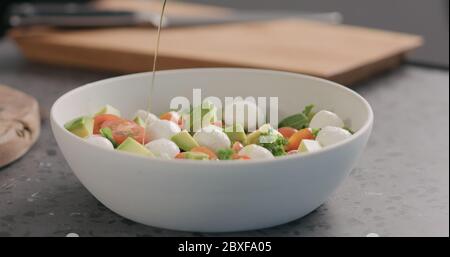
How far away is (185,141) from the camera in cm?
103

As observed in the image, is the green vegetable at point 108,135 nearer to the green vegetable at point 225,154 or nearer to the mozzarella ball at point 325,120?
the green vegetable at point 225,154

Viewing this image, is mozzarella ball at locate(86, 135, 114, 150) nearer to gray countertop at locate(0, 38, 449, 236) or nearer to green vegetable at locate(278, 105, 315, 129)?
gray countertop at locate(0, 38, 449, 236)

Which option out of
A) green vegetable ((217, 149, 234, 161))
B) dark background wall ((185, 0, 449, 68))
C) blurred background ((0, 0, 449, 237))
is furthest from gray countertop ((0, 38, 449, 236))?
dark background wall ((185, 0, 449, 68))

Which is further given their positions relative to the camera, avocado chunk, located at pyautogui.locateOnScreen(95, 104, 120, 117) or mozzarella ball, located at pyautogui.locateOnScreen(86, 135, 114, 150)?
avocado chunk, located at pyautogui.locateOnScreen(95, 104, 120, 117)

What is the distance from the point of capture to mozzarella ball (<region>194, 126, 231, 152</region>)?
1.02 m

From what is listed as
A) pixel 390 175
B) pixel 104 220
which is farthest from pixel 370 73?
pixel 104 220

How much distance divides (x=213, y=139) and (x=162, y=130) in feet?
0.29

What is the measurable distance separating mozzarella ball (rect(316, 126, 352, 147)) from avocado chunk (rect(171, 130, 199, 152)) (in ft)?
0.56

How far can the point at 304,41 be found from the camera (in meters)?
1.88

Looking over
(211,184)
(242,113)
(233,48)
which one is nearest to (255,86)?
(242,113)

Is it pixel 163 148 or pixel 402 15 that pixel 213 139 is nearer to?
pixel 163 148

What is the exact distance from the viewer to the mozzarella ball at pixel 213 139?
1.02m

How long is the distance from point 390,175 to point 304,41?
2.46ft
